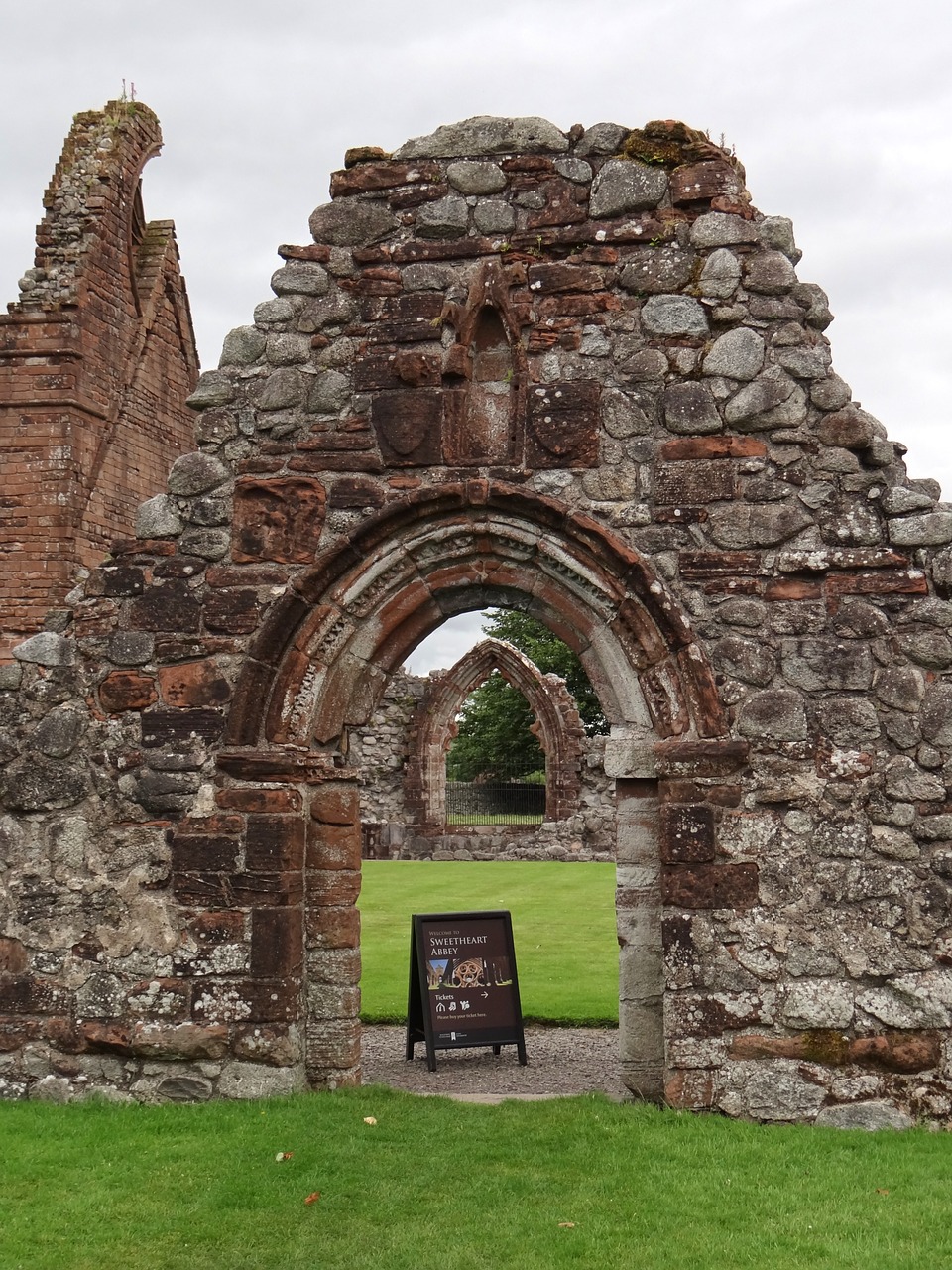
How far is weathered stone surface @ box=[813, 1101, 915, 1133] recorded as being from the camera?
6336mm

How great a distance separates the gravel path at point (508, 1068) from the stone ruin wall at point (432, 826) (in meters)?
12.0

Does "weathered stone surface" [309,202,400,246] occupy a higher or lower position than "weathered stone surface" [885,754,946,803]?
higher

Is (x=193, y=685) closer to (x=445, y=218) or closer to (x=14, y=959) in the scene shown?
(x=14, y=959)

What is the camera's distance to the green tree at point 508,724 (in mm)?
34281

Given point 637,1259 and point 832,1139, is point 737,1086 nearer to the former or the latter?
point 832,1139

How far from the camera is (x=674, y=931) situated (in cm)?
652

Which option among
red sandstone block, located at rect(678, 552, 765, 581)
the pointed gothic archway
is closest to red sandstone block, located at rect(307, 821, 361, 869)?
red sandstone block, located at rect(678, 552, 765, 581)

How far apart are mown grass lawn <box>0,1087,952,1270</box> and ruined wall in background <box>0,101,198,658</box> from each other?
8111 millimetres

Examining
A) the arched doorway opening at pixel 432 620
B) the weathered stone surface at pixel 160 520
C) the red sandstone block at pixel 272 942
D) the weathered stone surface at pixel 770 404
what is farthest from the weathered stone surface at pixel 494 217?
the red sandstone block at pixel 272 942

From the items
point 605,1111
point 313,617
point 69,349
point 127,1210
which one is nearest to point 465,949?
point 605,1111

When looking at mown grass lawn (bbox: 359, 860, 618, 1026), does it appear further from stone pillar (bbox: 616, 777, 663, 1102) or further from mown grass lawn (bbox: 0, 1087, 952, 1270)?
mown grass lawn (bbox: 0, 1087, 952, 1270)

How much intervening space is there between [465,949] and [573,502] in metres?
3.45

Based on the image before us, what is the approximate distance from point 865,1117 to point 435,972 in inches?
124

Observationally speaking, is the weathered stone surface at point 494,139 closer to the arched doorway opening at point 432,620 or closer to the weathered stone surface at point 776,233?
the weathered stone surface at point 776,233
